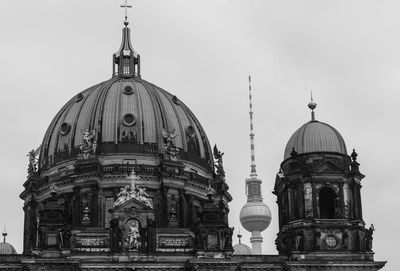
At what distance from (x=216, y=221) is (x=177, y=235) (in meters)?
3.62

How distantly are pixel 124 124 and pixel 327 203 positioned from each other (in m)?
19.6

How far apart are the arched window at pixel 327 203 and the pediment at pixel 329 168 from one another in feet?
4.77

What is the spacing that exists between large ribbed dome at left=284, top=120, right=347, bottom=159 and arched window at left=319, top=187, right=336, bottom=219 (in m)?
3.42

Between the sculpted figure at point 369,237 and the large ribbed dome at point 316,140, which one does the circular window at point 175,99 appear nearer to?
the large ribbed dome at point 316,140

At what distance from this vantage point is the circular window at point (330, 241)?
87.3 meters

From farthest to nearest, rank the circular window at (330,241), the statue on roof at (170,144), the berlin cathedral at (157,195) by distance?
the statue on roof at (170,144)
the circular window at (330,241)
the berlin cathedral at (157,195)

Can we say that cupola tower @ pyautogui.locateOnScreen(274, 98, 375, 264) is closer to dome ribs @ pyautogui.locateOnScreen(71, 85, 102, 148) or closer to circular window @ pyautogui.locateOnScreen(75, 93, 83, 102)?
dome ribs @ pyautogui.locateOnScreen(71, 85, 102, 148)

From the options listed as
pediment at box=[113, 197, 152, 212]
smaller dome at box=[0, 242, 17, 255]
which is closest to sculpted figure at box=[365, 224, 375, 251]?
pediment at box=[113, 197, 152, 212]

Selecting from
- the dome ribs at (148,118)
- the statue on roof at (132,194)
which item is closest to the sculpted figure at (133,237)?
the statue on roof at (132,194)

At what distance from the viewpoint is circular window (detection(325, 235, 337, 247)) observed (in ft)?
286

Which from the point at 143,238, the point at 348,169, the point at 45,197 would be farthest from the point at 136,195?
the point at 348,169

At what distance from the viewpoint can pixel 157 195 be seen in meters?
94.1

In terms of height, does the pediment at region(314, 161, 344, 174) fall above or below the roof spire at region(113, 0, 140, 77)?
below

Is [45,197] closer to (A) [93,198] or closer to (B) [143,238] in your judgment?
(A) [93,198]
